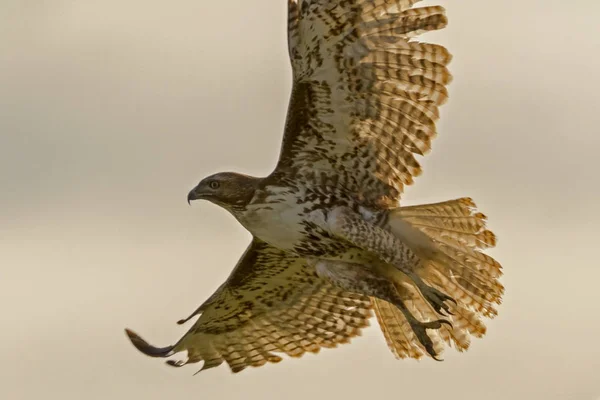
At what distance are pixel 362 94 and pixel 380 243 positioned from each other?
121cm

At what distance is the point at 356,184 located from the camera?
39.6 ft

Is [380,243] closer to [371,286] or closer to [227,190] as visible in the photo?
[371,286]

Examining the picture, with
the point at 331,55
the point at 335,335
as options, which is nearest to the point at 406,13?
the point at 331,55

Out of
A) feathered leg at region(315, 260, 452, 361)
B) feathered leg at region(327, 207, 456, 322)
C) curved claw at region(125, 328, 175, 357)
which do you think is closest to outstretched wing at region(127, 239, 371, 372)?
curved claw at region(125, 328, 175, 357)

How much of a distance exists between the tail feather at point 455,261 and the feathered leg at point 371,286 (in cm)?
34

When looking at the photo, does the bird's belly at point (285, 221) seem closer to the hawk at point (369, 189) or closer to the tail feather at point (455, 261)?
the hawk at point (369, 189)

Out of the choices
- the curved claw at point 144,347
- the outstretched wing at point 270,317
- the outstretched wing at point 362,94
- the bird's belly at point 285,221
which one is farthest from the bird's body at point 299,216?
the curved claw at point 144,347

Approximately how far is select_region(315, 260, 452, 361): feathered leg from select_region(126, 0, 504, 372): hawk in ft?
0.04

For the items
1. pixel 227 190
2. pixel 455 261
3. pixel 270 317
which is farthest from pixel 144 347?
pixel 455 261

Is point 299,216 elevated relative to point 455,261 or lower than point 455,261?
elevated

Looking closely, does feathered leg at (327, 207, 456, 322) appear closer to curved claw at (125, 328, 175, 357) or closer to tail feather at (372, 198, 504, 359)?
tail feather at (372, 198, 504, 359)

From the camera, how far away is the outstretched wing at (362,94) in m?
11.3

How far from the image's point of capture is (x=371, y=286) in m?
12.0

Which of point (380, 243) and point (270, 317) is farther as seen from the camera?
point (270, 317)
